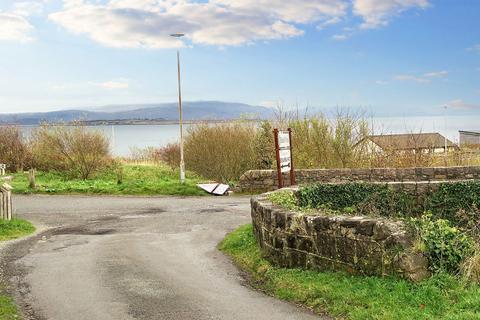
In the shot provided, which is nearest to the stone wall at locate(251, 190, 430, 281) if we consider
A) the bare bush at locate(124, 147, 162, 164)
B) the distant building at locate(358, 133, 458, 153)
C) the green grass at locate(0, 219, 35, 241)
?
the green grass at locate(0, 219, 35, 241)

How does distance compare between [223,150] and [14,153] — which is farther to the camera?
[14,153]

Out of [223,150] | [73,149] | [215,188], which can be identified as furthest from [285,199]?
[73,149]

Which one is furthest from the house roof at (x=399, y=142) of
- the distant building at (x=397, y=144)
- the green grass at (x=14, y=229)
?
the green grass at (x=14, y=229)

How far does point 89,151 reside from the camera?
111ft

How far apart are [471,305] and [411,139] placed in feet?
71.1

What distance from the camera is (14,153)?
122ft

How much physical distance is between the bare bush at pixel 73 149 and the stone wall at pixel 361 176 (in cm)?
1296

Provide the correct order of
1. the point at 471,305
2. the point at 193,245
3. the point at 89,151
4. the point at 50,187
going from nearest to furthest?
1. the point at 471,305
2. the point at 193,245
3. the point at 50,187
4. the point at 89,151

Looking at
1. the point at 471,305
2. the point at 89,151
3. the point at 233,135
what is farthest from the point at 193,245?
the point at 89,151

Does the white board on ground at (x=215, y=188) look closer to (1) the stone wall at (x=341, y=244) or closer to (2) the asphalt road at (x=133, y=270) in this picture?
(2) the asphalt road at (x=133, y=270)

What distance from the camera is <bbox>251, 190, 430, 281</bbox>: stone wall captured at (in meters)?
8.09

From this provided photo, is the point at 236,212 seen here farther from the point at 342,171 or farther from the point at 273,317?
the point at 273,317

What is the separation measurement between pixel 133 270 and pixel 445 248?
5.71 meters

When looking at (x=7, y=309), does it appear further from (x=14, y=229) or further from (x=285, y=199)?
(x=14, y=229)
